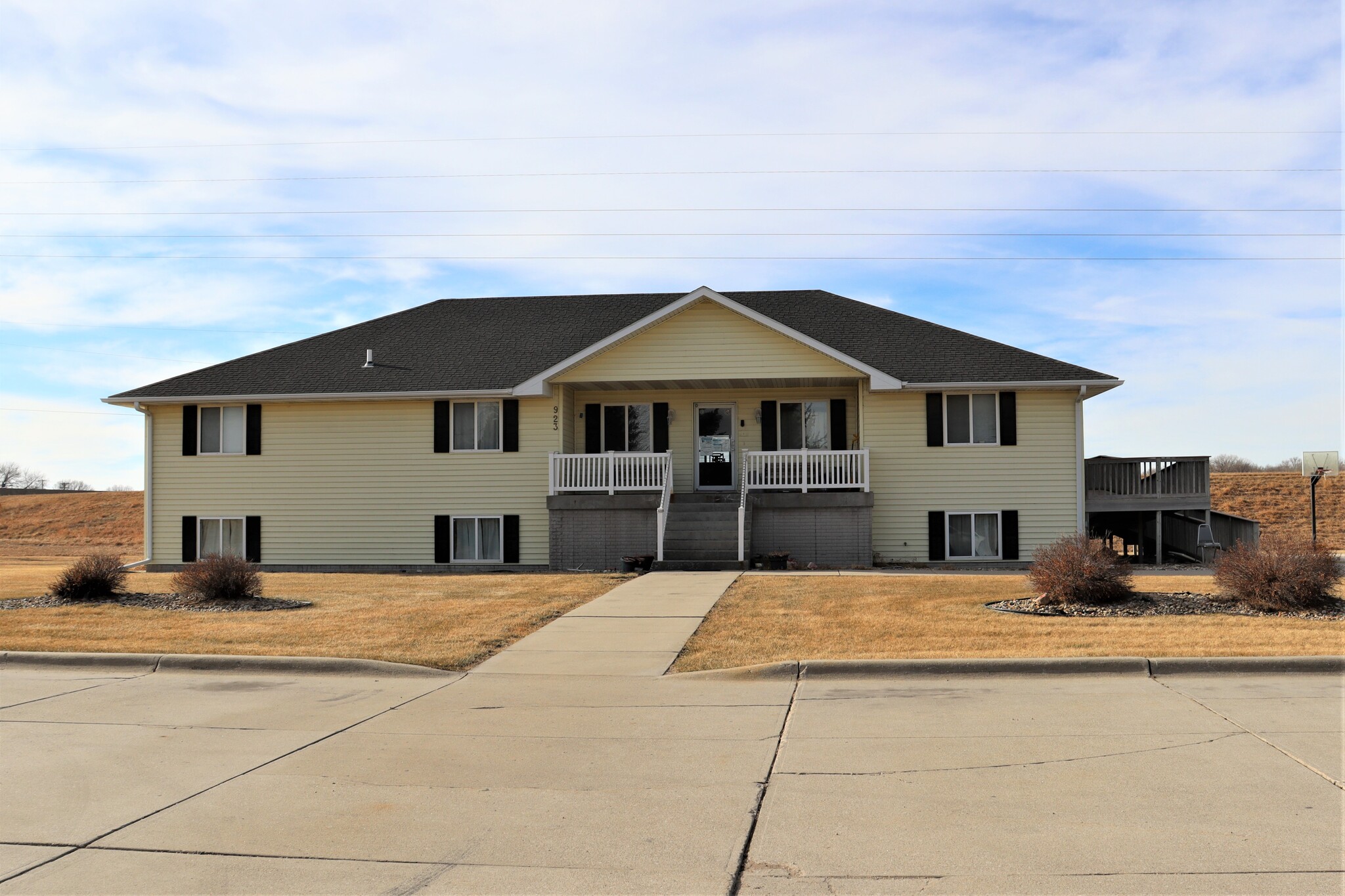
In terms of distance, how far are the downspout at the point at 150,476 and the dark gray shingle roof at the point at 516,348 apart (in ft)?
2.29

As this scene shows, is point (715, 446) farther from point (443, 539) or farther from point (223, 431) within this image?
point (223, 431)

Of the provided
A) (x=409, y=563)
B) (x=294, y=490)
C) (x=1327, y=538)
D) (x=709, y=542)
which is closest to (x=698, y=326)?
(x=709, y=542)

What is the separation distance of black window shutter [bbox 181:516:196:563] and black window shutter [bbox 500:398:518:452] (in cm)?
755

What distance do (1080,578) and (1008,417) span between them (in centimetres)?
1017

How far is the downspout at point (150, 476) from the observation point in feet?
79.9

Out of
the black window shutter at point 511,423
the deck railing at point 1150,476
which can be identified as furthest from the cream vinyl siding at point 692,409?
the deck railing at point 1150,476

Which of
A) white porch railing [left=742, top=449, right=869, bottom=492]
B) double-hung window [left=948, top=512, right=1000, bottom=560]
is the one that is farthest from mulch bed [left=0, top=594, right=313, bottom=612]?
double-hung window [left=948, top=512, right=1000, bottom=560]

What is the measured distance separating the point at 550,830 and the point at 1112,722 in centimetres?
411

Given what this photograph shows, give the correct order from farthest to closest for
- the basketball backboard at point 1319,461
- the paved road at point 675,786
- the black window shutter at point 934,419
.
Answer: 1. the basketball backboard at point 1319,461
2. the black window shutter at point 934,419
3. the paved road at point 675,786

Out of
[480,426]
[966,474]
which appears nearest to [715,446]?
[480,426]

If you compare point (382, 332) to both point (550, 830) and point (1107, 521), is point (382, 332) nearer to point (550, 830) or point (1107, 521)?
point (1107, 521)

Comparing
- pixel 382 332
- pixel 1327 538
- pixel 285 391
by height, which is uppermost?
pixel 382 332

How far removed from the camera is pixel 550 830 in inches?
210

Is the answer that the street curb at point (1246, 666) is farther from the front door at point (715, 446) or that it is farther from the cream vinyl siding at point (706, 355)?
the front door at point (715, 446)
